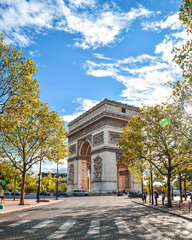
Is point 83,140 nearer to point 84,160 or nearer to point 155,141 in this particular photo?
point 84,160

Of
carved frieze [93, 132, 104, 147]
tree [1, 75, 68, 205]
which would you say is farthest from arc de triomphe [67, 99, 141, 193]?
tree [1, 75, 68, 205]

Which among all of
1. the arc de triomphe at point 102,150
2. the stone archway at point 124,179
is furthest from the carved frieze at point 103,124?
the stone archway at point 124,179

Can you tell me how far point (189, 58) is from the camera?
17.4 m

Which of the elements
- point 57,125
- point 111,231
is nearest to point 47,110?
point 57,125

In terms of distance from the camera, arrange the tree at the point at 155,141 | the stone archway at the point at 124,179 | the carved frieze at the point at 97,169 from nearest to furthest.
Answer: the tree at the point at 155,141 → the carved frieze at the point at 97,169 → the stone archway at the point at 124,179

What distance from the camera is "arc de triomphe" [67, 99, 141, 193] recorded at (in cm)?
5944

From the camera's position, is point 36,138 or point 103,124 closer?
point 36,138

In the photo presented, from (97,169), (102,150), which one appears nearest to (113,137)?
(102,150)

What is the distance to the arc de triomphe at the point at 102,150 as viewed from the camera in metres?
59.4

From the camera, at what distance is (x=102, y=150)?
60.9 meters

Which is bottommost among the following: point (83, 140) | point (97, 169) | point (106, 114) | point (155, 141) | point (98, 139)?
point (97, 169)

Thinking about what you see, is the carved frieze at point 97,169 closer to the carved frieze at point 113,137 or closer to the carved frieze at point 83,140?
the carved frieze at point 113,137

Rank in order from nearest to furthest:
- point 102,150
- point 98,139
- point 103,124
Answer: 1. point 102,150
2. point 103,124
3. point 98,139

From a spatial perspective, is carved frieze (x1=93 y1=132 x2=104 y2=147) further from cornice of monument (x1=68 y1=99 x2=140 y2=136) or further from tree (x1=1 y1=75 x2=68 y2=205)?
tree (x1=1 y1=75 x2=68 y2=205)
